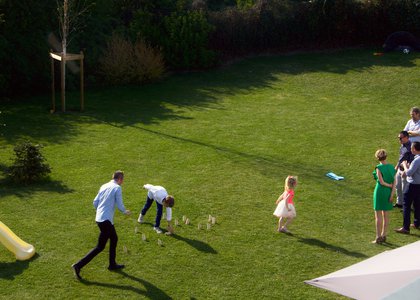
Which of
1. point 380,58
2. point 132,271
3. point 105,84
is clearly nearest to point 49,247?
point 132,271

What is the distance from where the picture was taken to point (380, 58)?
28.5 m

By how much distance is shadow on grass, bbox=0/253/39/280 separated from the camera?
37.0 feet

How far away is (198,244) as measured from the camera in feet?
41.3

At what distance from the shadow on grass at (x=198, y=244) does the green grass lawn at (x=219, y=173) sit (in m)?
0.04

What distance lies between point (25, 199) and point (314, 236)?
641 cm

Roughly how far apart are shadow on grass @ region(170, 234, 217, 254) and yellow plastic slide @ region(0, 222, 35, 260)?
2.73m

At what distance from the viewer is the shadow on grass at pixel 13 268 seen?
37.0 feet

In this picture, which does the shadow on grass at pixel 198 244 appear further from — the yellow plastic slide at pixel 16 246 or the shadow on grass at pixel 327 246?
the yellow plastic slide at pixel 16 246

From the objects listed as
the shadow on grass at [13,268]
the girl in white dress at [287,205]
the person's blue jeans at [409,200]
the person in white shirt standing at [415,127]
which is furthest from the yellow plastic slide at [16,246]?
the person in white shirt standing at [415,127]

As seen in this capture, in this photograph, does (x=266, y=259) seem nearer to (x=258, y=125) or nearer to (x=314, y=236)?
(x=314, y=236)

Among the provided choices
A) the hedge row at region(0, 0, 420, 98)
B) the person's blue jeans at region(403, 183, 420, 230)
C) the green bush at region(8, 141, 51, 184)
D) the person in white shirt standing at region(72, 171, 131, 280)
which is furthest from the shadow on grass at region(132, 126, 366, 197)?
the hedge row at region(0, 0, 420, 98)

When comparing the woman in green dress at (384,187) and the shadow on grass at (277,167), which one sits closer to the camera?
the woman in green dress at (384,187)

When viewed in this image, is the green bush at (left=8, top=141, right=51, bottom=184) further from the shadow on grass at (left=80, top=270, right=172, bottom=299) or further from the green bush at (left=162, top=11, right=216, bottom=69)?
the green bush at (left=162, top=11, right=216, bottom=69)

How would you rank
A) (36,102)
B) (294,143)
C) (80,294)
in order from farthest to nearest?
(36,102) < (294,143) < (80,294)
